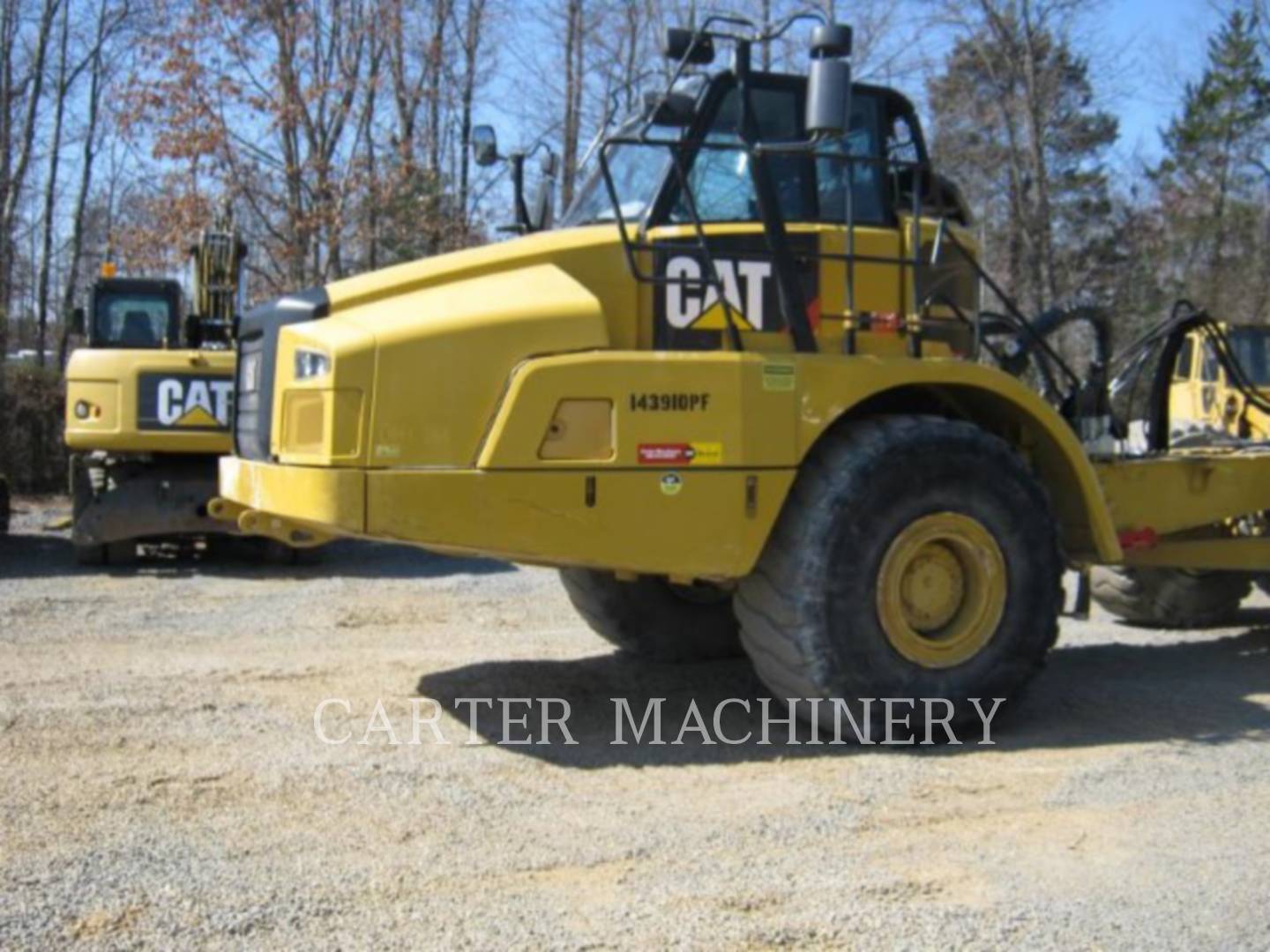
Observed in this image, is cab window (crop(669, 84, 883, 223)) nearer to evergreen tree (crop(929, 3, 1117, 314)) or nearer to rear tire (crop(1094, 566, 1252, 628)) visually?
rear tire (crop(1094, 566, 1252, 628))

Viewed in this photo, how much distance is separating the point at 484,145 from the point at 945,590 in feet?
10.7

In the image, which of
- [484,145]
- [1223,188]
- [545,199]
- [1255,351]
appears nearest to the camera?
[484,145]

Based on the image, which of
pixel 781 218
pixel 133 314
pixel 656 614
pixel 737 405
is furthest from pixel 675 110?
pixel 133 314

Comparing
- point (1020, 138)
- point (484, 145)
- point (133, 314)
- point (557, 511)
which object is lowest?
point (557, 511)

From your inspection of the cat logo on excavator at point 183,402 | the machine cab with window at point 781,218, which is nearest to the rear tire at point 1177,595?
the machine cab with window at point 781,218

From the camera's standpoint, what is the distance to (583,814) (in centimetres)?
454

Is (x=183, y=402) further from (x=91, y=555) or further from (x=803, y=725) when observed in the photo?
(x=803, y=725)

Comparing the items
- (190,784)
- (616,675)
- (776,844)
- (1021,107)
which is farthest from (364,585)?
(1021,107)

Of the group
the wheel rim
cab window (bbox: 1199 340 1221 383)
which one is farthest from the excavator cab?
cab window (bbox: 1199 340 1221 383)

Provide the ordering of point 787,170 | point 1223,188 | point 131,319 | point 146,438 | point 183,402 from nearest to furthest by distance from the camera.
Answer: point 787,170, point 146,438, point 183,402, point 131,319, point 1223,188

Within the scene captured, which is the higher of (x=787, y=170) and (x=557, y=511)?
(x=787, y=170)

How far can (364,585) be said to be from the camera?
1030 centimetres

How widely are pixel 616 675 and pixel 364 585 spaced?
13.2 ft

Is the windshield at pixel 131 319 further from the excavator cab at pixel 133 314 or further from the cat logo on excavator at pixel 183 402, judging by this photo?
the cat logo on excavator at pixel 183 402
